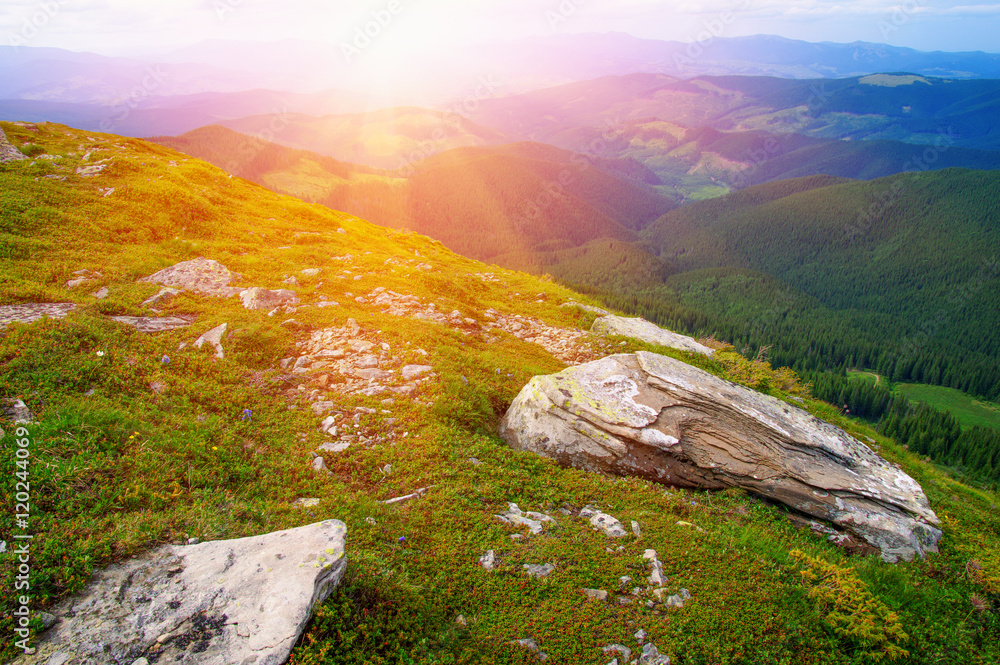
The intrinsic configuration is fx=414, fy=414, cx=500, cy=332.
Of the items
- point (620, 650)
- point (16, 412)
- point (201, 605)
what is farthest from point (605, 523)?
point (16, 412)

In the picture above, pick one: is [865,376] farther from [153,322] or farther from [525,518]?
[153,322]

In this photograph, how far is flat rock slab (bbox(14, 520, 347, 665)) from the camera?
15.5 feet

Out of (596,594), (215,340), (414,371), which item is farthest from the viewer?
(414,371)

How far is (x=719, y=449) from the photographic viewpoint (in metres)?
11.9

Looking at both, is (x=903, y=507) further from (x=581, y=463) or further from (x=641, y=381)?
(x=581, y=463)

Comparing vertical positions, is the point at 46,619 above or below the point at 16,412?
below

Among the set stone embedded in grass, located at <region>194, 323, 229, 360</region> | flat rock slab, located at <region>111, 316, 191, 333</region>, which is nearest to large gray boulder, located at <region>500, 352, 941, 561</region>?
stone embedded in grass, located at <region>194, 323, 229, 360</region>

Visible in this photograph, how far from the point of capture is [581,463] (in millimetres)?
11766

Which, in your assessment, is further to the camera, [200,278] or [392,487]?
[200,278]

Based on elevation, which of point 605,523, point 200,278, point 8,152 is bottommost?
point 605,523

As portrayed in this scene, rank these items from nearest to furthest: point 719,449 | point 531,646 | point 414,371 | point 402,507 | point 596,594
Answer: point 531,646 < point 596,594 < point 402,507 < point 719,449 < point 414,371

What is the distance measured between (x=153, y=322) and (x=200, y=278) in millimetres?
4040

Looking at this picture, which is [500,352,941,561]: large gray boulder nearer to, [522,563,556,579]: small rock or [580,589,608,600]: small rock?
[522,563,556,579]: small rock

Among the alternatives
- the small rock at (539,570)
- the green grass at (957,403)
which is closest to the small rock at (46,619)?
the small rock at (539,570)
